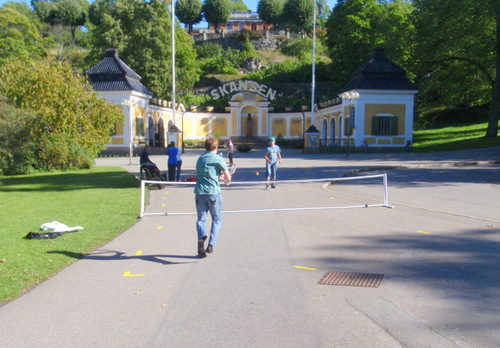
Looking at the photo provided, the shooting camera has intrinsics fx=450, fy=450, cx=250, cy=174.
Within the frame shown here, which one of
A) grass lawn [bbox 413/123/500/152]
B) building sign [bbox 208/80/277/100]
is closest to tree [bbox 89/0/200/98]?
building sign [bbox 208/80/277/100]

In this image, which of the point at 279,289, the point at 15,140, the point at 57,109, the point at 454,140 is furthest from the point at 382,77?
the point at 279,289

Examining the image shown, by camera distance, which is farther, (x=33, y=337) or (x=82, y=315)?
(x=82, y=315)

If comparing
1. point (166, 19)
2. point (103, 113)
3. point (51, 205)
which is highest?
point (166, 19)

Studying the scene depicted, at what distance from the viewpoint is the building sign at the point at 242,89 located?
61.0m

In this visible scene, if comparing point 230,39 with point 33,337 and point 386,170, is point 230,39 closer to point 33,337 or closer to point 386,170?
point 386,170

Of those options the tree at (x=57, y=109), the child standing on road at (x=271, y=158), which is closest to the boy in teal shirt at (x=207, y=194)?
the child standing on road at (x=271, y=158)

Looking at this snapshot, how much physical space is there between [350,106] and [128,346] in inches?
1480

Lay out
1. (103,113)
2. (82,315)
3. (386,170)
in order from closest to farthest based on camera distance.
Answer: (82,315)
(386,170)
(103,113)

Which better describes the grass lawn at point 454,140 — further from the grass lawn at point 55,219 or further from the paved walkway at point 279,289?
the paved walkway at point 279,289

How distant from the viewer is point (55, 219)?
36.3 feet

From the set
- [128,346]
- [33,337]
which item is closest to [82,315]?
[33,337]

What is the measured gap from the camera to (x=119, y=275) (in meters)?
6.29

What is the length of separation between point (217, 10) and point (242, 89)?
154 feet

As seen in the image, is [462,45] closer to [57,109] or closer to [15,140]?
[57,109]
